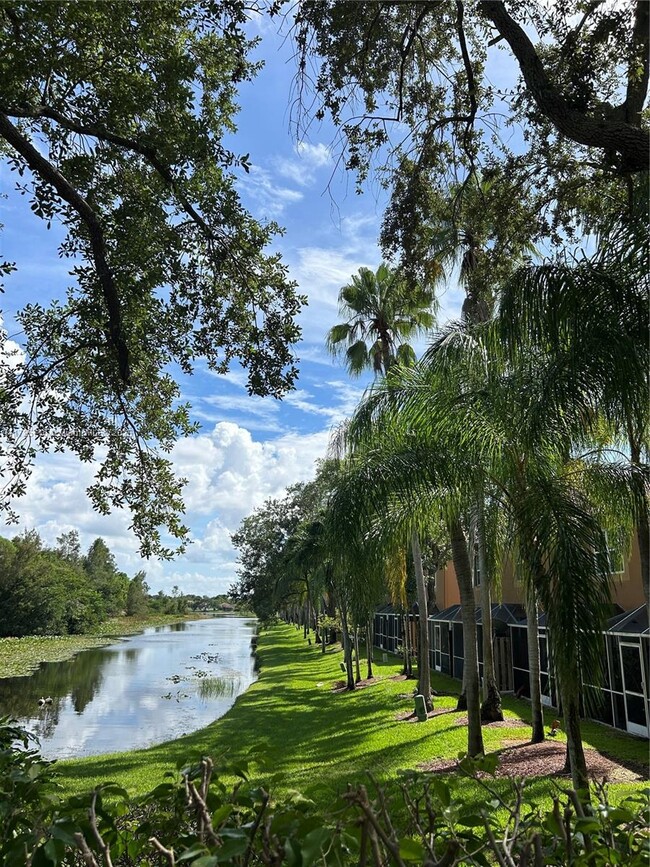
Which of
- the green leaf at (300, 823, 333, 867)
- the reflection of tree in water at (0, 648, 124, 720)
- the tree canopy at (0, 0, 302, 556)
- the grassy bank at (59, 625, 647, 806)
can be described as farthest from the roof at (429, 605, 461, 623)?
the green leaf at (300, 823, 333, 867)

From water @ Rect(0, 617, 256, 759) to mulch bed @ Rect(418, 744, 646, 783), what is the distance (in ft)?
24.5

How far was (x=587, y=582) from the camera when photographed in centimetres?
626

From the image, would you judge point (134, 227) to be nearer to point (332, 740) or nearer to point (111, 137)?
point (111, 137)

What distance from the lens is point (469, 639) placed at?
12672 mm

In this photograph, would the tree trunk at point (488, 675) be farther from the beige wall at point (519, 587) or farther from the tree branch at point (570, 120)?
the tree branch at point (570, 120)

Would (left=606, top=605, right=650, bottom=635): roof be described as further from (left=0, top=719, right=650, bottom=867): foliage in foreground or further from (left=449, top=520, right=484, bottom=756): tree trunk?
(left=0, top=719, right=650, bottom=867): foliage in foreground

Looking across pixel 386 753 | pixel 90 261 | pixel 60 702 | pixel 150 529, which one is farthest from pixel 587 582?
pixel 60 702

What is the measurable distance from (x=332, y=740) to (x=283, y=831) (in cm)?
1494

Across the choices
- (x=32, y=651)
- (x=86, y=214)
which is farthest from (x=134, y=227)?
(x=32, y=651)

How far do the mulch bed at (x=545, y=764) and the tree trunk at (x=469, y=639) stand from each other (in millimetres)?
585

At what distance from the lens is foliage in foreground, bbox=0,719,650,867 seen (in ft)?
4.46

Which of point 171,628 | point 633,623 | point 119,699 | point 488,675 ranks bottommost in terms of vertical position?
point 171,628

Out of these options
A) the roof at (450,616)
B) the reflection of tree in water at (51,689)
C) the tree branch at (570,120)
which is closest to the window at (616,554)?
the tree branch at (570,120)

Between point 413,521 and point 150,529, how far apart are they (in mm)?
4123
